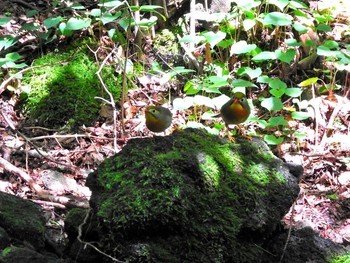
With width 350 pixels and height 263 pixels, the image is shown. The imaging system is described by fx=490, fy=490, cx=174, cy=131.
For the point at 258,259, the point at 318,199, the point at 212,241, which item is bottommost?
the point at 318,199

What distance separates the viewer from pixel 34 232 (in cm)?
235

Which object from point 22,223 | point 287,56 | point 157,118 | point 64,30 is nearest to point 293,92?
point 287,56

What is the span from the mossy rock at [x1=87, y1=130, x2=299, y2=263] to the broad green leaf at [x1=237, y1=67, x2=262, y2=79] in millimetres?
2068

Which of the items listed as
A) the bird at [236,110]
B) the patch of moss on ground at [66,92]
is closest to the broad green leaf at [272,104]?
the bird at [236,110]

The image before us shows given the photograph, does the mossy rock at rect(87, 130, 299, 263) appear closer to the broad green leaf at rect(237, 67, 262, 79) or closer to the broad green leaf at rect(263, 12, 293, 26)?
the broad green leaf at rect(237, 67, 262, 79)

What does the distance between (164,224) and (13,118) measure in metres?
3.15

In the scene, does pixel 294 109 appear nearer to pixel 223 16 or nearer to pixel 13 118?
pixel 223 16

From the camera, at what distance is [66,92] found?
193 inches

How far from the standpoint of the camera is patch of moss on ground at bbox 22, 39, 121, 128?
15.6 ft

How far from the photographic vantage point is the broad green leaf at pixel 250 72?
15.0 feet

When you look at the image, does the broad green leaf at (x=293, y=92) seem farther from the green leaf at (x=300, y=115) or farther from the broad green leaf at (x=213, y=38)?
→ the broad green leaf at (x=213, y=38)

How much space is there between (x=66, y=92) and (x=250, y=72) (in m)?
1.83

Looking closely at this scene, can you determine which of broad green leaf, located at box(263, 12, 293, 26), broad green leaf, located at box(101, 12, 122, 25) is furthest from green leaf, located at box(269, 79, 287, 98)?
broad green leaf, located at box(101, 12, 122, 25)

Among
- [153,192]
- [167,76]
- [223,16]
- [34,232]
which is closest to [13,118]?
[167,76]
